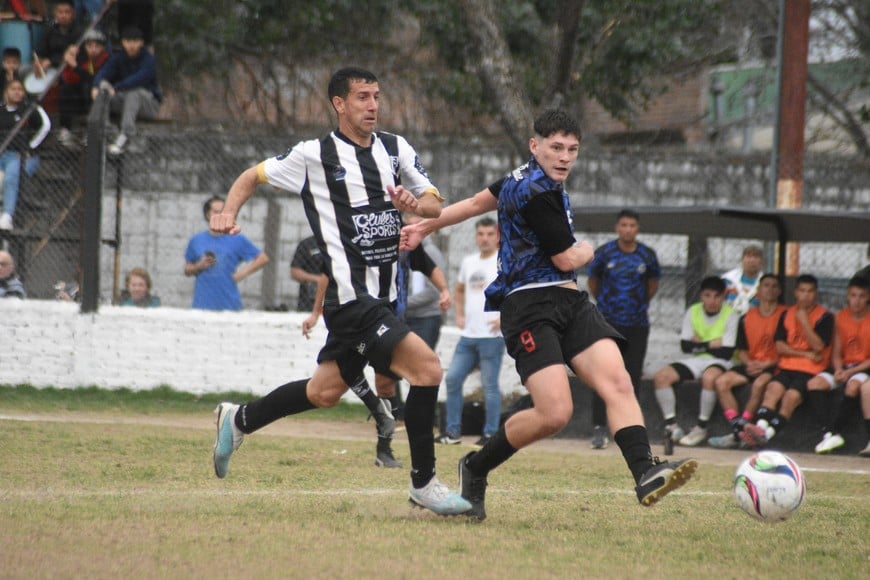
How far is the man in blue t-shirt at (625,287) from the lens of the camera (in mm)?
11406

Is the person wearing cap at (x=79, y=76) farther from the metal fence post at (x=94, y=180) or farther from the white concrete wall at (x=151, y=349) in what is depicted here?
the white concrete wall at (x=151, y=349)

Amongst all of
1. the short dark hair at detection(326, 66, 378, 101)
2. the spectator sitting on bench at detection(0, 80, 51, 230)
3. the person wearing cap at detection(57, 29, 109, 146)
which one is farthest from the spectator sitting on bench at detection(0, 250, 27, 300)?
the short dark hair at detection(326, 66, 378, 101)

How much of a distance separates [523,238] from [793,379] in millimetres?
6214

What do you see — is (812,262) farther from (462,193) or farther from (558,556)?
(558,556)

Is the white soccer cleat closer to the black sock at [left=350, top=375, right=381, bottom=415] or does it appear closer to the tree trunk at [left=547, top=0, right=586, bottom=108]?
the black sock at [left=350, top=375, right=381, bottom=415]

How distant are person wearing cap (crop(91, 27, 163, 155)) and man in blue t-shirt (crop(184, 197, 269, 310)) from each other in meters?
2.23

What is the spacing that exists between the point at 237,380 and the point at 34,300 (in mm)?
2454

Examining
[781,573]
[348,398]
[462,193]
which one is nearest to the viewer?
[781,573]

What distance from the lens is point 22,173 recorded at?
46.3 ft

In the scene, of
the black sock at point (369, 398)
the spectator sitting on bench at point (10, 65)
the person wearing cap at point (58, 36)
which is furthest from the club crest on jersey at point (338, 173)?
the person wearing cap at point (58, 36)

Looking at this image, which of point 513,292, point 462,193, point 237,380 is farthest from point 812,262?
point 513,292

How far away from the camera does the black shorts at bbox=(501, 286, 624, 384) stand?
5.94m

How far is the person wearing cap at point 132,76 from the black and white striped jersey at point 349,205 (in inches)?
348

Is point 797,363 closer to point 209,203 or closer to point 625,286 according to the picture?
point 625,286
